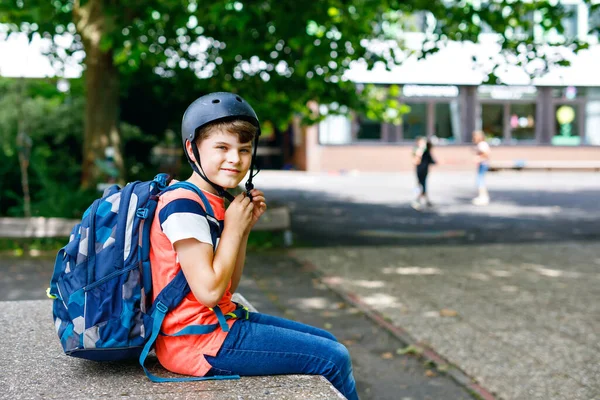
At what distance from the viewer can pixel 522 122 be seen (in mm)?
36281

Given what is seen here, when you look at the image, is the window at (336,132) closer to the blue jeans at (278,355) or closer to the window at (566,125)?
the window at (566,125)

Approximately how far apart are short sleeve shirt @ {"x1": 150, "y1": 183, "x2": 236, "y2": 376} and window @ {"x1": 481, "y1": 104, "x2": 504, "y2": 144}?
3425 cm

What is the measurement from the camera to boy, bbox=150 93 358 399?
2.75 m

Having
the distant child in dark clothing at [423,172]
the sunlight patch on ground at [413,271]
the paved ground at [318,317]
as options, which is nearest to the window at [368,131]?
the distant child in dark clothing at [423,172]

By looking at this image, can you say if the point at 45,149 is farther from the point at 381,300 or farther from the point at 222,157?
the point at 222,157

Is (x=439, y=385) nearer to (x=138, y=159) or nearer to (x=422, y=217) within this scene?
(x=422, y=217)

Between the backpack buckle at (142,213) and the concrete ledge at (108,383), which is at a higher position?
the backpack buckle at (142,213)

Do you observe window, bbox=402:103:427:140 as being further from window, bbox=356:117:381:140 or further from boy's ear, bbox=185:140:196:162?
boy's ear, bbox=185:140:196:162

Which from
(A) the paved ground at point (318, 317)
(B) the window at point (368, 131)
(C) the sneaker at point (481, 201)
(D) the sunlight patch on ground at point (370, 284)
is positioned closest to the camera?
(A) the paved ground at point (318, 317)

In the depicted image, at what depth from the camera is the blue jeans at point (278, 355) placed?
2.91 m

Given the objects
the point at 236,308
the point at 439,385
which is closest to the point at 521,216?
the point at 439,385

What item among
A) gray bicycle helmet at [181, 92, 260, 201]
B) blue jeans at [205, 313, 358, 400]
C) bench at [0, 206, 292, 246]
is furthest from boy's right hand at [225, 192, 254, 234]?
bench at [0, 206, 292, 246]

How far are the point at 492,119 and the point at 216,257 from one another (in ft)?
114

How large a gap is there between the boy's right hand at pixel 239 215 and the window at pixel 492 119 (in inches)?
1345
